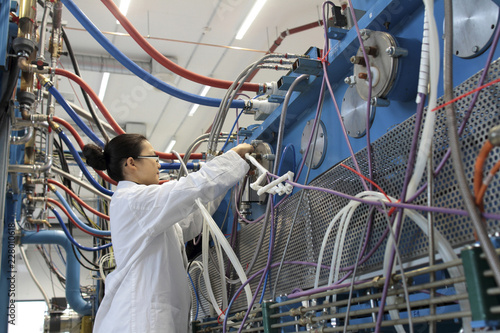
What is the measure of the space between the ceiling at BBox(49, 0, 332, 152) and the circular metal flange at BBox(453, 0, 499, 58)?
329 centimetres

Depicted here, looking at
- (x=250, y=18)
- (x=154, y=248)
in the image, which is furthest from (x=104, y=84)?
(x=154, y=248)

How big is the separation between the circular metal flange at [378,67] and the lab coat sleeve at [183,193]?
51cm

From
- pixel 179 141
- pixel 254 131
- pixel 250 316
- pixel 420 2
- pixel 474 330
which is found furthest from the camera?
pixel 179 141

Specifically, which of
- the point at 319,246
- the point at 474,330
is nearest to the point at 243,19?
the point at 319,246

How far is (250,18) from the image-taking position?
170 inches

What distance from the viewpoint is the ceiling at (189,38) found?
173 inches

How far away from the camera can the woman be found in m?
1.48

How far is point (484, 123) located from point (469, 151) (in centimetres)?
6

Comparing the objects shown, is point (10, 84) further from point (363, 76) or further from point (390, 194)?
point (390, 194)

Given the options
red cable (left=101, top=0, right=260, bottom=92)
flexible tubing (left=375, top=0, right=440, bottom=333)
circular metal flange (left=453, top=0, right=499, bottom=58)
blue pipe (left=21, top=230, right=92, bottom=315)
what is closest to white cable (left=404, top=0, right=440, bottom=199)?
flexible tubing (left=375, top=0, right=440, bottom=333)

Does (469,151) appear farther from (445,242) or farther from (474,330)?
(474,330)

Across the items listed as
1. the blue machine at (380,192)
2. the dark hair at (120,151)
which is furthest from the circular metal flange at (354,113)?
the dark hair at (120,151)

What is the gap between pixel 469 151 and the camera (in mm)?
823

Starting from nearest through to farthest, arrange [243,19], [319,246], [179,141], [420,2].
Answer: [420,2] < [319,246] < [243,19] < [179,141]
